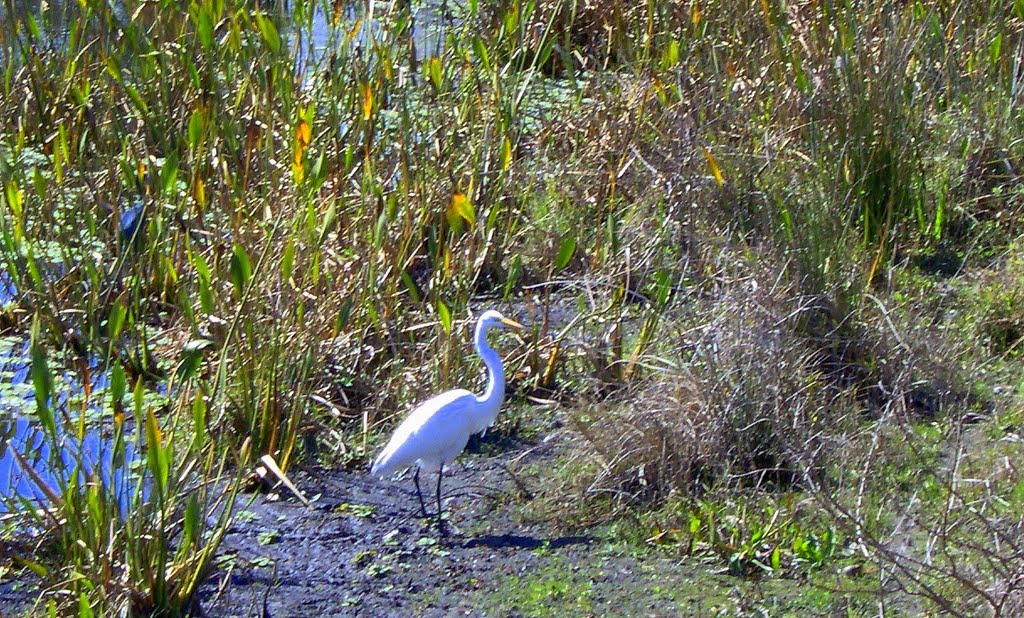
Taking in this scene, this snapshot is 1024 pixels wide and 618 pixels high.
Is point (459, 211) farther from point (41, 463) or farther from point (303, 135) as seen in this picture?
point (41, 463)

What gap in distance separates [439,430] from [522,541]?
15.1 inches

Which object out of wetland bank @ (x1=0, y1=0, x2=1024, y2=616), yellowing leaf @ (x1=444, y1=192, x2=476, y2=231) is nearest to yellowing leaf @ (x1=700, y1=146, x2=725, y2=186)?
wetland bank @ (x1=0, y1=0, x2=1024, y2=616)

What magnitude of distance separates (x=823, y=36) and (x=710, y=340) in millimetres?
2062

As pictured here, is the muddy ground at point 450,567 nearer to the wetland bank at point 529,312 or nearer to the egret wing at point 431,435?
the wetland bank at point 529,312

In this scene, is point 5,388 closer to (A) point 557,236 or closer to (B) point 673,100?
(A) point 557,236

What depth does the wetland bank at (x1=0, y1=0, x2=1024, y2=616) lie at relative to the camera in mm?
3516

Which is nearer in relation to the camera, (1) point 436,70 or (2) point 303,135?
(2) point 303,135

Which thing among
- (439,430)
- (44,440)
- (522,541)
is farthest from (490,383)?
(44,440)

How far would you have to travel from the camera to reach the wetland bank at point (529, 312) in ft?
11.5

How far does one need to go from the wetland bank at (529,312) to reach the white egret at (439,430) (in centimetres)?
17

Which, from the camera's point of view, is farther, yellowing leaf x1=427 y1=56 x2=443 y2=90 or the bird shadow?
yellowing leaf x1=427 y1=56 x2=443 y2=90

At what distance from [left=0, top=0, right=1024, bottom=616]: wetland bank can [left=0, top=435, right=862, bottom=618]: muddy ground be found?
0.01 metres

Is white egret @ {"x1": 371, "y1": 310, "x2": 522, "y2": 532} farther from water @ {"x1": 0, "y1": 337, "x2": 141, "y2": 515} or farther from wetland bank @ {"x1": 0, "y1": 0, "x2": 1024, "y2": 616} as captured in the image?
water @ {"x1": 0, "y1": 337, "x2": 141, "y2": 515}

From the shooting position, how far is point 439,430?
3.95m
